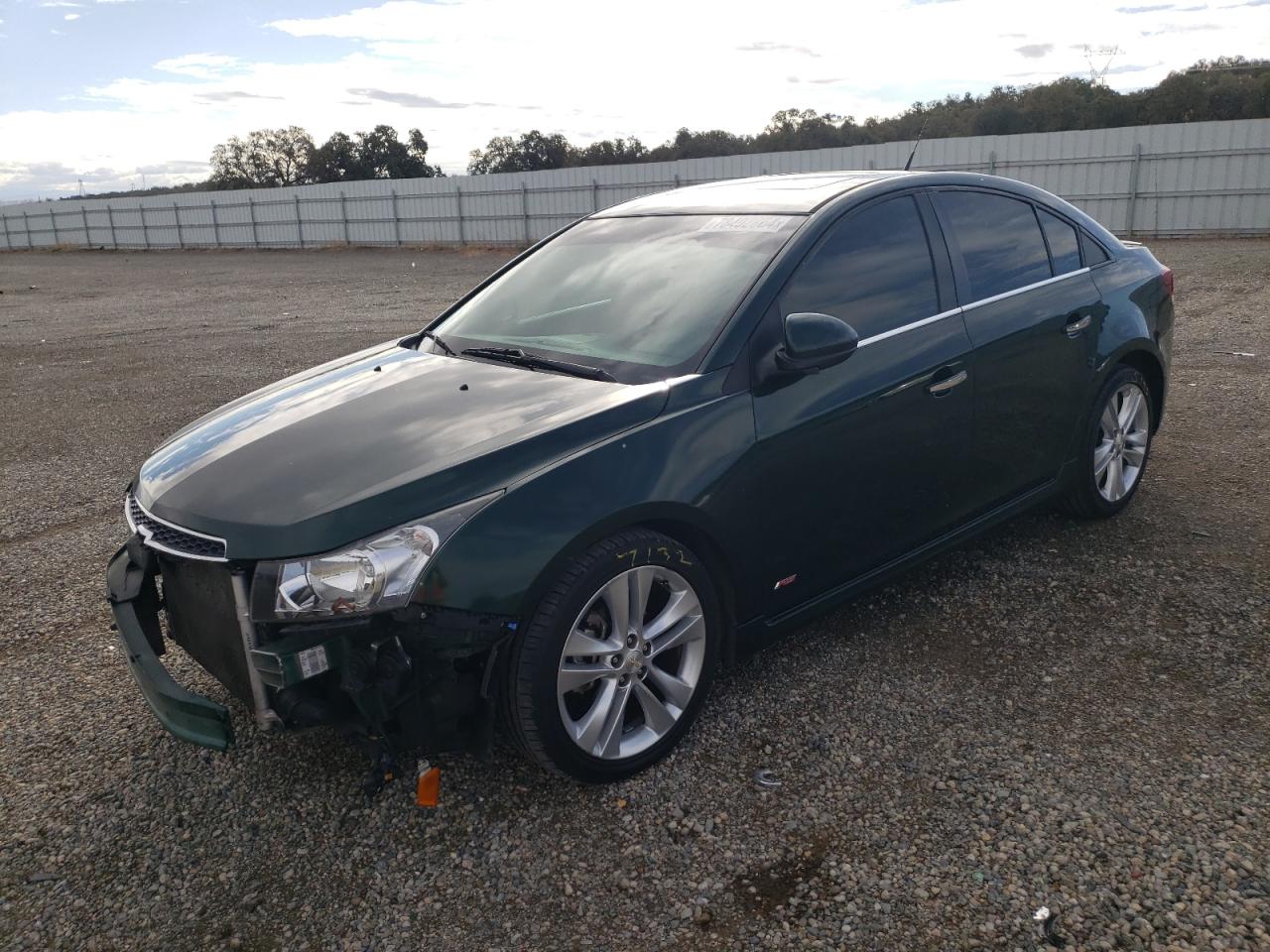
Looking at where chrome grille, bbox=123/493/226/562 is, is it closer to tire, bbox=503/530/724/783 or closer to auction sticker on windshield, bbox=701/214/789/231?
tire, bbox=503/530/724/783

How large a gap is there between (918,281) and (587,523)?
6.03ft

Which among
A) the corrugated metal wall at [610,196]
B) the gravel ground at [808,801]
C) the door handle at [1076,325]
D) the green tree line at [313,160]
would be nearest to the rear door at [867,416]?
the gravel ground at [808,801]

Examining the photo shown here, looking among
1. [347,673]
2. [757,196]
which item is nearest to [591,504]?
[347,673]

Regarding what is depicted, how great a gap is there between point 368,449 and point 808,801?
1.62 m

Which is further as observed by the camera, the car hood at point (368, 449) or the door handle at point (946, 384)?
the door handle at point (946, 384)

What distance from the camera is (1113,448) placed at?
4738mm

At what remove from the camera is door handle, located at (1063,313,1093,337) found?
4.27 meters

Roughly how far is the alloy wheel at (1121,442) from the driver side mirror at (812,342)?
6.66ft

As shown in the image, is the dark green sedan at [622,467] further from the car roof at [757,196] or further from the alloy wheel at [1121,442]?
the alloy wheel at [1121,442]

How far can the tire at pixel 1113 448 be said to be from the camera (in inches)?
179

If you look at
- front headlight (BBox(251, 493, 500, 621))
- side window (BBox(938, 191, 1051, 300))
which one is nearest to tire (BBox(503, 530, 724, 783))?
front headlight (BBox(251, 493, 500, 621))

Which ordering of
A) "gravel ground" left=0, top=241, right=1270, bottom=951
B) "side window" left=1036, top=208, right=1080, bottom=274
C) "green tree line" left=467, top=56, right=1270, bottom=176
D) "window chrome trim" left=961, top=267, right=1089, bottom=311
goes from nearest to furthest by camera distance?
"gravel ground" left=0, top=241, right=1270, bottom=951 < "window chrome trim" left=961, top=267, right=1089, bottom=311 < "side window" left=1036, top=208, right=1080, bottom=274 < "green tree line" left=467, top=56, right=1270, bottom=176

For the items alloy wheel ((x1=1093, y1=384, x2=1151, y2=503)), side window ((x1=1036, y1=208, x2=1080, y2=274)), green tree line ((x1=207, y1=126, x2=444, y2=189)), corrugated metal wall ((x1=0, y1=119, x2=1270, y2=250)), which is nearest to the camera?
side window ((x1=1036, y1=208, x2=1080, y2=274))

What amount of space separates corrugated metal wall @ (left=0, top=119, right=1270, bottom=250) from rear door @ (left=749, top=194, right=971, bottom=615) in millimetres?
21719
